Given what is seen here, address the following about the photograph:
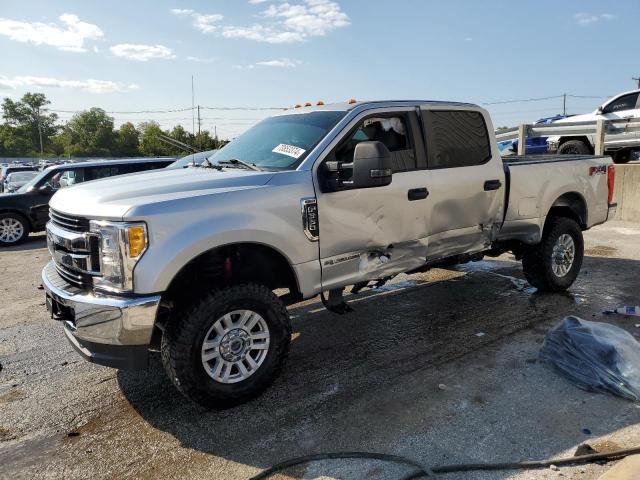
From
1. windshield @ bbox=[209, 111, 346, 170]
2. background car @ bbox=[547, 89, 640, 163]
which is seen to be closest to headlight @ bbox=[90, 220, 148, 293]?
windshield @ bbox=[209, 111, 346, 170]

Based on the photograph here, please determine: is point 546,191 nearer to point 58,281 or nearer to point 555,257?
point 555,257

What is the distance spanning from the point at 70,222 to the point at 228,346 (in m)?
1.32

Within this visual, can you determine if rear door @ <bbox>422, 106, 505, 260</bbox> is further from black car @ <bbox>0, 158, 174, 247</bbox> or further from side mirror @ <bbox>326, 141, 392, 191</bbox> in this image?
black car @ <bbox>0, 158, 174, 247</bbox>

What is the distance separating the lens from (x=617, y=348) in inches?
145

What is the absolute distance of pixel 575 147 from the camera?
1285 centimetres

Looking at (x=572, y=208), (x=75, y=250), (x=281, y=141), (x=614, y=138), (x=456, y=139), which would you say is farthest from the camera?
(x=614, y=138)

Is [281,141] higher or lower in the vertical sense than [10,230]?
higher

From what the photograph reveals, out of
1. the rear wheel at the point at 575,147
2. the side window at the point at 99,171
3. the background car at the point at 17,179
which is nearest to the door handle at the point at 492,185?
the side window at the point at 99,171

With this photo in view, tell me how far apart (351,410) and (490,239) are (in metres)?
2.67

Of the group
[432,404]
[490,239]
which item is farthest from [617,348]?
[490,239]

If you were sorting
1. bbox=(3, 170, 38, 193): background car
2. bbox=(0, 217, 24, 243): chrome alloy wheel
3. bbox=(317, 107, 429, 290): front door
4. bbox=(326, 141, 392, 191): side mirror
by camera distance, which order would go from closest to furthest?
bbox=(326, 141, 392, 191): side mirror < bbox=(317, 107, 429, 290): front door < bbox=(0, 217, 24, 243): chrome alloy wheel < bbox=(3, 170, 38, 193): background car

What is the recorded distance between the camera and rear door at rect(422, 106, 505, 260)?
462 centimetres

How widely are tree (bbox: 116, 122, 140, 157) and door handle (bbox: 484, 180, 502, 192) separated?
109160 millimetres

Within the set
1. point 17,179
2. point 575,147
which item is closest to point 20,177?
point 17,179
